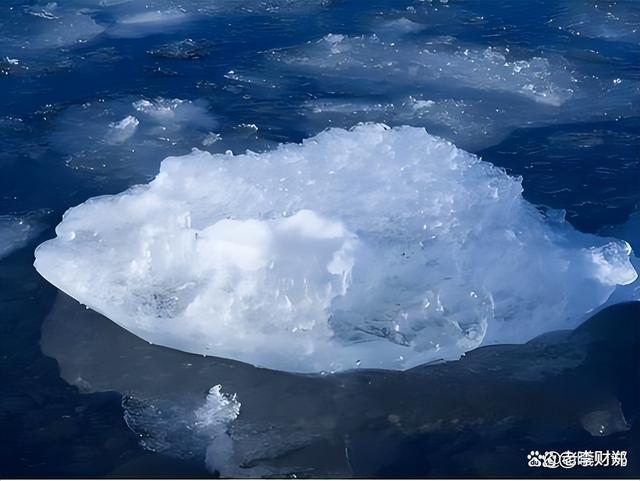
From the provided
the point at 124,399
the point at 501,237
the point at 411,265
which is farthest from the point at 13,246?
the point at 501,237

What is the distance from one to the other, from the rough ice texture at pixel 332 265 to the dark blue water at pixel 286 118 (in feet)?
0.66

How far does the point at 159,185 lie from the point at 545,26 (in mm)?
4248

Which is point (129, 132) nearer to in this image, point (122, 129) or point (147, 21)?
point (122, 129)

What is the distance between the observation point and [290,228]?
3.68m

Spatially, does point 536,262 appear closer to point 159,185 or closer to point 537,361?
point 537,361

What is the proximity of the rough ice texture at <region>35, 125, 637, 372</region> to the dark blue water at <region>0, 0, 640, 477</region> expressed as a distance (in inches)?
7.9

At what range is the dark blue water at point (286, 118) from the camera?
316cm

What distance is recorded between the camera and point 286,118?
218 inches

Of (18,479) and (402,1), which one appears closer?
(18,479)

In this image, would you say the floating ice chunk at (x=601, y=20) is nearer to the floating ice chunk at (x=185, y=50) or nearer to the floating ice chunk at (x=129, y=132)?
the floating ice chunk at (x=185, y=50)

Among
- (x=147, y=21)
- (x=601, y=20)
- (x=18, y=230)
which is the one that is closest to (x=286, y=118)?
(x=18, y=230)

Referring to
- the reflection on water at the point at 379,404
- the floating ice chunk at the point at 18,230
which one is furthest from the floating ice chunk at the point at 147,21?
the reflection on water at the point at 379,404

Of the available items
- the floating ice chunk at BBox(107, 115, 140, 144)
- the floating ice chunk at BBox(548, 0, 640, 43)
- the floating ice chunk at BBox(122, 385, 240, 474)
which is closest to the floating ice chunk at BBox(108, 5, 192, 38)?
the floating ice chunk at BBox(107, 115, 140, 144)

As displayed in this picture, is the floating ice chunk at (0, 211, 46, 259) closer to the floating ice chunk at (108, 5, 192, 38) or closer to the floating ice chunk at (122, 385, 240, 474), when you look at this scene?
the floating ice chunk at (122, 385, 240, 474)
